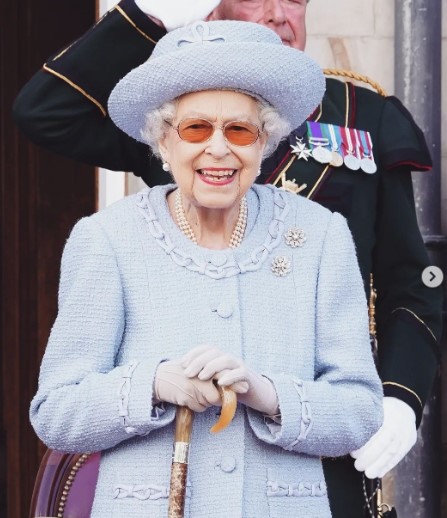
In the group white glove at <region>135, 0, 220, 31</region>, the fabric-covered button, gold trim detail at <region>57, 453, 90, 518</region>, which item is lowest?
gold trim detail at <region>57, 453, 90, 518</region>

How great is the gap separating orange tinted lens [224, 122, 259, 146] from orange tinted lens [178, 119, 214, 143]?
33 mm

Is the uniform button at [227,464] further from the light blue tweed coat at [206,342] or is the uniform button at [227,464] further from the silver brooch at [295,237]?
the silver brooch at [295,237]

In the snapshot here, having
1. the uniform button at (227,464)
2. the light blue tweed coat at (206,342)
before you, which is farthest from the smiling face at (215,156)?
the uniform button at (227,464)

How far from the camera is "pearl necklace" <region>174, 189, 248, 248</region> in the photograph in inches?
123

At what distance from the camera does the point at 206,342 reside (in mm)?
3023

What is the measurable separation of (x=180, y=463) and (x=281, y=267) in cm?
45

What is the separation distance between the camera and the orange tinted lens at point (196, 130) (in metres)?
2.99

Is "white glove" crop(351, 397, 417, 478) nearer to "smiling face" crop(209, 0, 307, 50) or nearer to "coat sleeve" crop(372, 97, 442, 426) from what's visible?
"coat sleeve" crop(372, 97, 442, 426)

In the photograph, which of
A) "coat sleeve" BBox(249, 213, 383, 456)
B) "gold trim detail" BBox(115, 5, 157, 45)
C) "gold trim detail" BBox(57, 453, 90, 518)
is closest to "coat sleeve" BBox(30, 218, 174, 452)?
"coat sleeve" BBox(249, 213, 383, 456)

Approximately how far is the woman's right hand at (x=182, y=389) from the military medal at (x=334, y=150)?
1.13m

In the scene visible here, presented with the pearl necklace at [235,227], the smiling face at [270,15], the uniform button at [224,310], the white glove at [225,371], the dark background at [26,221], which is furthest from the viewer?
the dark background at [26,221]

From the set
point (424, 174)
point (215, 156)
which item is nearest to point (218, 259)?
point (215, 156)

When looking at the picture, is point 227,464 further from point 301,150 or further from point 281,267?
point 301,150

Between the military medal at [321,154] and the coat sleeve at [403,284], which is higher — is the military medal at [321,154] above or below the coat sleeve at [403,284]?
above
